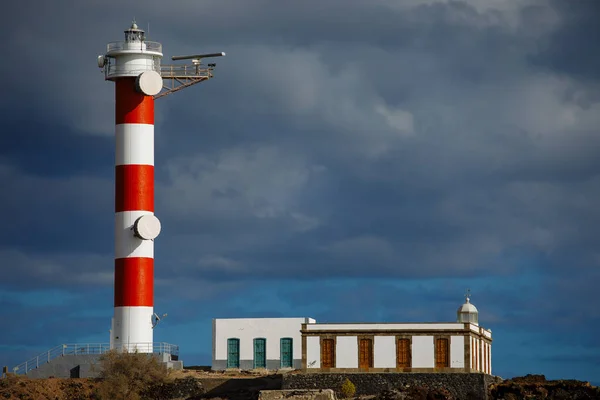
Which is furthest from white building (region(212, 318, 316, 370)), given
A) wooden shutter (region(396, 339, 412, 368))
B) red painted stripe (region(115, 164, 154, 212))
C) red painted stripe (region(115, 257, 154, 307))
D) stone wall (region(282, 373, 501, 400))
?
red painted stripe (region(115, 164, 154, 212))

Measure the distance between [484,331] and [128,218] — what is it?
57.0 ft

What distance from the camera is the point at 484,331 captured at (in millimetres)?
74688

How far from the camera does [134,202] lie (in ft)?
Result: 238

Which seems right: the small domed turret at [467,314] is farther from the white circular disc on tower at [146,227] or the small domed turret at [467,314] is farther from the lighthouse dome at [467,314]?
the white circular disc on tower at [146,227]

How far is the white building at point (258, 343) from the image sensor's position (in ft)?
251

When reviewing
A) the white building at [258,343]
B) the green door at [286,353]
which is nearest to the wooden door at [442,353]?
the white building at [258,343]

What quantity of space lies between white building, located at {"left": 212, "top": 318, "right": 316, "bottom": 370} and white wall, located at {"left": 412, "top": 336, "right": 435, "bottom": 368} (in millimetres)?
7448

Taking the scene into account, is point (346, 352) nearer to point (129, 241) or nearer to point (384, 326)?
point (384, 326)

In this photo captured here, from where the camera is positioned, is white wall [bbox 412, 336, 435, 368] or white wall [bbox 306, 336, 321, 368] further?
white wall [bbox 306, 336, 321, 368]

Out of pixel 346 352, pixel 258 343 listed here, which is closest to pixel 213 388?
pixel 258 343

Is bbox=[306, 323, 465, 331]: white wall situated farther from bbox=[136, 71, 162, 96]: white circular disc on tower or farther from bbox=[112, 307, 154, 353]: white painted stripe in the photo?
bbox=[136, 71, 162, 96]: white circular disc on tower

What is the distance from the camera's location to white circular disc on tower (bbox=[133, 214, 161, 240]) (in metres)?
71.9

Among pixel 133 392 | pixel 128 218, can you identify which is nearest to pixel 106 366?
pixel 133 392

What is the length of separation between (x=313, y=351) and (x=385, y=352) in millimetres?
3225
